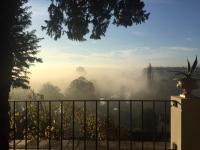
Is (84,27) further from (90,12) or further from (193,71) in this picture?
(193,71)

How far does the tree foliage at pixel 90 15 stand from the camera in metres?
6.40

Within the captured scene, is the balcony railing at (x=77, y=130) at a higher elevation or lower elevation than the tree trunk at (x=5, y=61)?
lower

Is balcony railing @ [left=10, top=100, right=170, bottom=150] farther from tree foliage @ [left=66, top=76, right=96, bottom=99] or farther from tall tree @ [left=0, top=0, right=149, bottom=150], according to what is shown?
tree foliage @ [left=66, top=76, right=96, bottom=99]

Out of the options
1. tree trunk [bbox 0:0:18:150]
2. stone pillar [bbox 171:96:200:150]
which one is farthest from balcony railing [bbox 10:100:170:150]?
tree trunk [bbox 0:0:18:150]

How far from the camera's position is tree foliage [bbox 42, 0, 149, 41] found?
6.40 metres

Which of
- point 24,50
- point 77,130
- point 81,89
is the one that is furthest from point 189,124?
point 81,89

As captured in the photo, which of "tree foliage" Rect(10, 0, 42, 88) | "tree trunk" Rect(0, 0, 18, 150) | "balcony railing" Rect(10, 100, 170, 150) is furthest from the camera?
"tree foliage" Rect(10, 0, 42, 88)

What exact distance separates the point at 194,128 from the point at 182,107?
0.41m

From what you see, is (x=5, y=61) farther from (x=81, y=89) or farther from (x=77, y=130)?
(x=81, y=89)

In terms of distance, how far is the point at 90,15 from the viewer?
21.5ft

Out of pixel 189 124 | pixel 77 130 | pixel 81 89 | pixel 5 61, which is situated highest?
pixel 5 61

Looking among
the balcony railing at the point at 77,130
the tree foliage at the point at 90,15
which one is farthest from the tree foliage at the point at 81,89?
the tree foliage at the point at 90,15

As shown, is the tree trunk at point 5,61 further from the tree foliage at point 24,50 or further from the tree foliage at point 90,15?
the tree foliage at point 24,50

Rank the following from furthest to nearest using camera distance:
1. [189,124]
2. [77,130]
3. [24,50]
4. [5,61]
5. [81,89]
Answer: [81,89] → [24,50] → [77,130] → [189,124] → [5,61]
